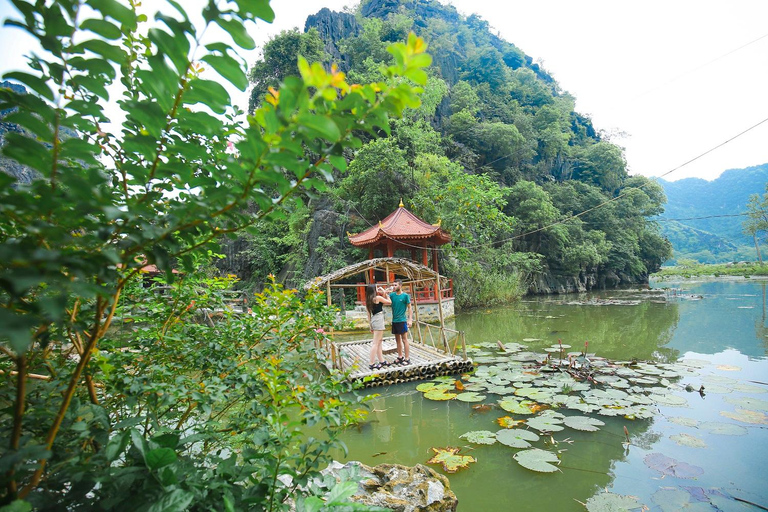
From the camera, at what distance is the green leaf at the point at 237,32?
21.6 inches

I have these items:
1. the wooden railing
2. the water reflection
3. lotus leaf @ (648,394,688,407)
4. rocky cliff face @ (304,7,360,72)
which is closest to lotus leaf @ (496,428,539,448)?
lotus leaf @ (648,394,688,407)

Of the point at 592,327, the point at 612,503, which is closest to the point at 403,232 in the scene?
the point at 592,327

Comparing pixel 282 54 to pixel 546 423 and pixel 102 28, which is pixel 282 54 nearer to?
pixel 546 423

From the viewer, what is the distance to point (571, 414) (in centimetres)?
363

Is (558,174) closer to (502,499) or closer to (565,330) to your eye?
(565,330)

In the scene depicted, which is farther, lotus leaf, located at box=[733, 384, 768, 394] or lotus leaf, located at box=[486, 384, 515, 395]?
lotus leaf, located at box=[486, 384, 515, 395]

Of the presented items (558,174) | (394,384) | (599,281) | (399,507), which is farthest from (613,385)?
(558,174)

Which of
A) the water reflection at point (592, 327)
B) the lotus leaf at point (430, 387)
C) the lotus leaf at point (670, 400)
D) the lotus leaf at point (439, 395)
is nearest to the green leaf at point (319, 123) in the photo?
the lotus leaf at point (439, 395)

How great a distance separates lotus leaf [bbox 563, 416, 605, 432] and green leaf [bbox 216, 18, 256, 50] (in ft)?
12.8

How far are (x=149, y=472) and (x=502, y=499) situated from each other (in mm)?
2434

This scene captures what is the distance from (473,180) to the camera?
1265cm

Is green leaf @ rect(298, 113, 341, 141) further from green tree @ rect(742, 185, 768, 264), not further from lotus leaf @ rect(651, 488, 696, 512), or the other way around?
green tree @ rect(742, 185, 768, 264)

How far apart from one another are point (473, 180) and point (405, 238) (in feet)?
13.0

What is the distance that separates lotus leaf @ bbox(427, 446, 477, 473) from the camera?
2711mm
